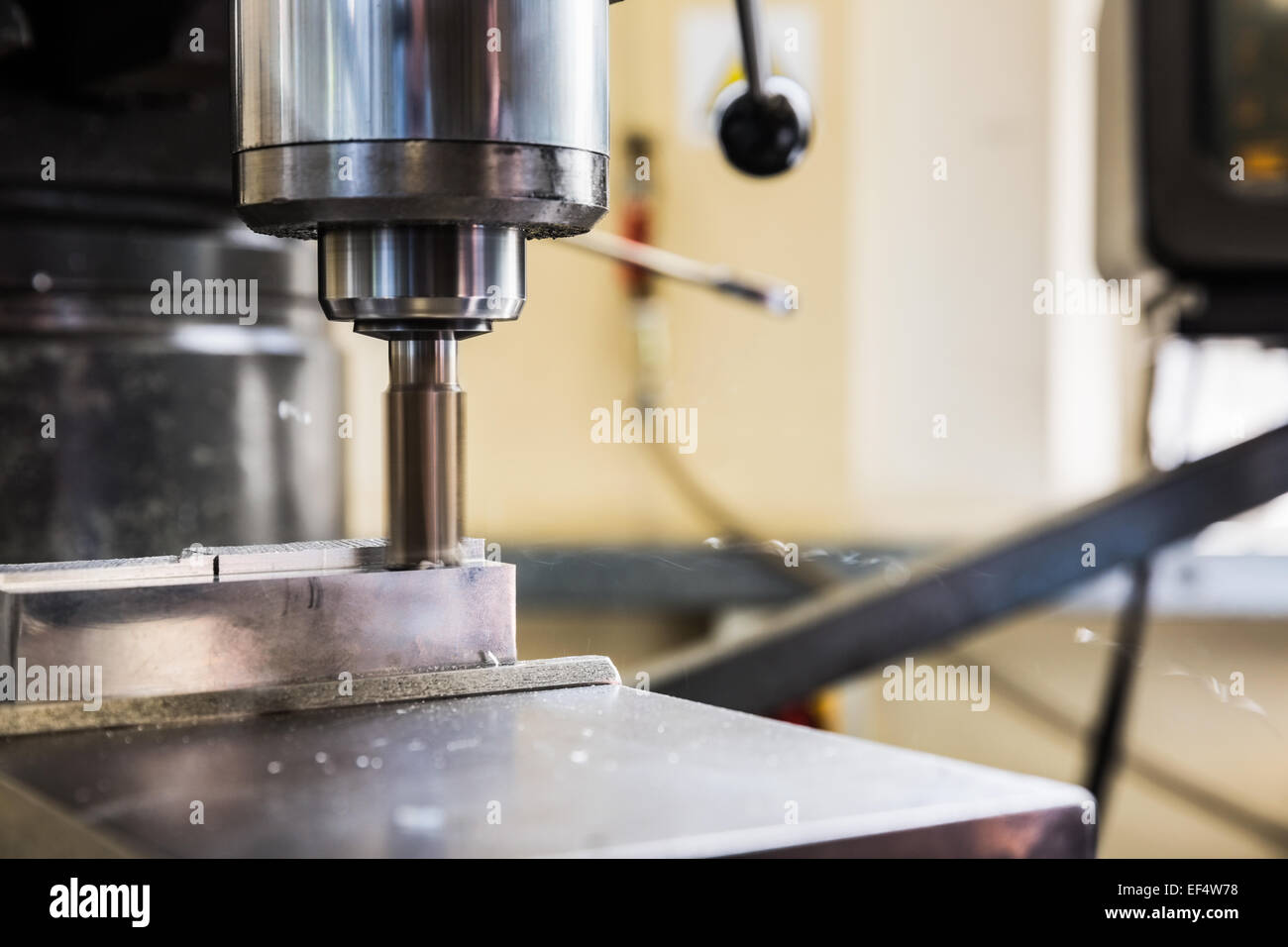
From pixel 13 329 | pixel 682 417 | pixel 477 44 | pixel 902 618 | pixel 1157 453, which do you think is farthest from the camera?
pixel 682 417

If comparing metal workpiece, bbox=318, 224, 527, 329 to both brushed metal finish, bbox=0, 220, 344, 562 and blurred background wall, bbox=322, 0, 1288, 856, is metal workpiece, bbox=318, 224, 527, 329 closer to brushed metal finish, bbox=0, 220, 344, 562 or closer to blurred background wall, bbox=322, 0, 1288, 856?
brushed metal finish, bbox=0, 220, 344, 562

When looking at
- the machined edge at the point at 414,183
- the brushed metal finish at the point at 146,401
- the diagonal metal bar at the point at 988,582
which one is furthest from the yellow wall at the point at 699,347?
the machined edge at the point at 414,183

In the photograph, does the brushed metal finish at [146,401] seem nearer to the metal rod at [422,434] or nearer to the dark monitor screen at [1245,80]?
the metal rod at [422,434]

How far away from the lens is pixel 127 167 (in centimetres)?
69

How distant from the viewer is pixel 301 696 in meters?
0.47

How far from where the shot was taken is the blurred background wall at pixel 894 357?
201 centimetres

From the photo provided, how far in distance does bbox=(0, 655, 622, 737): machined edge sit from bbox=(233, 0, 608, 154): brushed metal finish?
0.17m

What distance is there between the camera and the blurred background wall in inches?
79.3

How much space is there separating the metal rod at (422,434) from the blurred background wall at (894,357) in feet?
4.67

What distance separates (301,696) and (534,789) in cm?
13

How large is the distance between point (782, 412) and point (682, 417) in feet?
0.81

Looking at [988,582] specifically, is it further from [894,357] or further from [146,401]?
[894,357]
